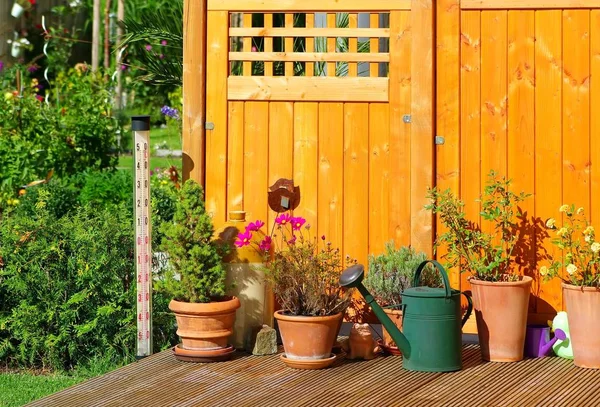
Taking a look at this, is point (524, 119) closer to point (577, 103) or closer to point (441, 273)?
point (577, 103)

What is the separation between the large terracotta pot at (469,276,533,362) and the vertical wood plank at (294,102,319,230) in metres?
1.11

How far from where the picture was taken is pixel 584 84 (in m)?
6.08

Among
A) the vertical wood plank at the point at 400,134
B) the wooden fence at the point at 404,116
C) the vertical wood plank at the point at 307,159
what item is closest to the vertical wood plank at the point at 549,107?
the wooden fence at the point at 404,116

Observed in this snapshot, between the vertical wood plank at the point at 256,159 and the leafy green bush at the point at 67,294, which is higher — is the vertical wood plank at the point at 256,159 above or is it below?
above

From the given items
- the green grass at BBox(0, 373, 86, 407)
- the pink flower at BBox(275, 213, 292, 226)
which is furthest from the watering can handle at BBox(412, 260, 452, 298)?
the green grass at BBox(0, 373, 86, 407)

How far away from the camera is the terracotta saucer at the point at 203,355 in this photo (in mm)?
5688

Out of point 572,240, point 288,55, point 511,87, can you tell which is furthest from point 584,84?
point 288,55

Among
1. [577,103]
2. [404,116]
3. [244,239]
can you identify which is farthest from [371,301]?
[577,103]

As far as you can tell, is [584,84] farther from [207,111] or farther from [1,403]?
[1,403]

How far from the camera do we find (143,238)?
Answer: 5.89m

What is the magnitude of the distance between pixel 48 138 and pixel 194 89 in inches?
94.5

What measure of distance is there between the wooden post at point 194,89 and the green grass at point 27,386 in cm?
140

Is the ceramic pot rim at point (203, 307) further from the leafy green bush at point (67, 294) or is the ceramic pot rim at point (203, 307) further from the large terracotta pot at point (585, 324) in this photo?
the large terracotta pot at point (585, 324)

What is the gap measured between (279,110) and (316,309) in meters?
1.29
